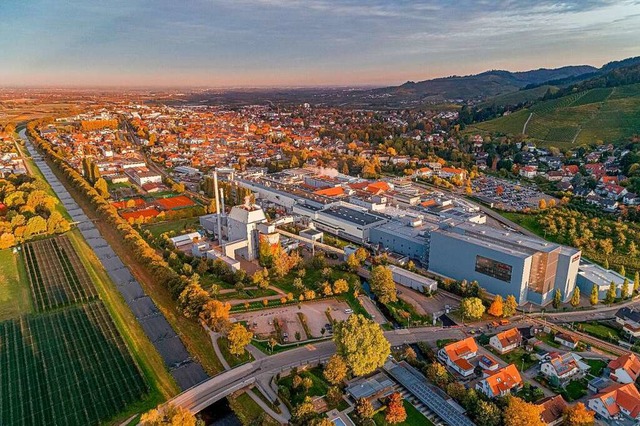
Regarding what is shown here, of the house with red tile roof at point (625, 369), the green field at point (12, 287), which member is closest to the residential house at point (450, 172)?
the house with red tile roof at point (625, 369)

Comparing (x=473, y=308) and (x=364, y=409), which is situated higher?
(x=473, y=308)

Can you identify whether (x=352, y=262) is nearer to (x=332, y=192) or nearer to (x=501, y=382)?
(x=501, y=382)

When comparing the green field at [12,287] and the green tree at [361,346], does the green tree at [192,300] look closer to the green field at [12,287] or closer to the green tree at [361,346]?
the green tree at [361,346]

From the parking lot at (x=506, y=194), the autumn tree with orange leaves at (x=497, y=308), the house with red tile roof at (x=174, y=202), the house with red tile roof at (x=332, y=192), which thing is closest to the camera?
the autumn tree with orange leaves at (x=497, y=308)

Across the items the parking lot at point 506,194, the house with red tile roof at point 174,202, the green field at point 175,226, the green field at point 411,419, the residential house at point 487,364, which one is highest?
the house with red tile roof at point 174,202

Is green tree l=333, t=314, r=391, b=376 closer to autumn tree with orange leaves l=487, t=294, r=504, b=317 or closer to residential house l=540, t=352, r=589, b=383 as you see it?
A: residential house l=540, t=352, r=589, b=383

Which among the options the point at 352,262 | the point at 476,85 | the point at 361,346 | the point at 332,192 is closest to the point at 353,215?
the point at 332,192

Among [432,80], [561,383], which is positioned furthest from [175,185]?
[432,80]

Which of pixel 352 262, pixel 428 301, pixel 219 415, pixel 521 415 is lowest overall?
pixel 219 415
